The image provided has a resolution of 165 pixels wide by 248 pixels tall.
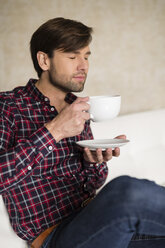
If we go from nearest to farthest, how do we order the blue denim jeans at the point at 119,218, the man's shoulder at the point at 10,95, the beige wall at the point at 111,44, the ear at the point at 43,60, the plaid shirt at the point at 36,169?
1. the blue denim jeans at the point at 119,218
2. the plaid shirt at the point at 36,169
3. the man's shoulder at the point at 10,95
4. the ear at the point at 43,60
5. the beige wall at the point at 111,44

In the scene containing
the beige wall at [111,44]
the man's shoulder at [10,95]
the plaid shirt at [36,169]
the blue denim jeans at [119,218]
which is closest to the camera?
the blue denim jeans at [119,218]

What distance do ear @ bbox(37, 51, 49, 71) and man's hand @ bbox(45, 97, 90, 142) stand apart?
1.26ft

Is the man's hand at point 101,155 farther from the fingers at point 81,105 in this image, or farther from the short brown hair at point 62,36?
the short brown hair at point 62,36

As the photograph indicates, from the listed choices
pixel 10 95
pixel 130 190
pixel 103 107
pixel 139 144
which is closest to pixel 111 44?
pixel 139 144

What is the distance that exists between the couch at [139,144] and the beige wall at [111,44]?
1.02ft

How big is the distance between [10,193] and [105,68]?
1031mm

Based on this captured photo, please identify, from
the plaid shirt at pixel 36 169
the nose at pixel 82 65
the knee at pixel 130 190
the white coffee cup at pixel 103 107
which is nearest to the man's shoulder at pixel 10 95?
the plaid shirt at pixel 36 169

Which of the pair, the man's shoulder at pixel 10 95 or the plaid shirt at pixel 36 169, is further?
the man's shoulder at pixel 10 95

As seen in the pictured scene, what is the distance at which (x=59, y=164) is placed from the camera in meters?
1.03

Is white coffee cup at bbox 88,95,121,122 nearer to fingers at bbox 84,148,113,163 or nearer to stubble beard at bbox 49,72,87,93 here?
fingers at bbox 84,148,113,163

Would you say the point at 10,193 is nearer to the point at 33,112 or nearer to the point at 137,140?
the point at 33,112

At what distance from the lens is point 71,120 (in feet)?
2.67

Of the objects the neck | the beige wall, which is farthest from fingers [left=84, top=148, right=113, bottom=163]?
the beige wall

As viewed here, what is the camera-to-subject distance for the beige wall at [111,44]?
1407 mm
